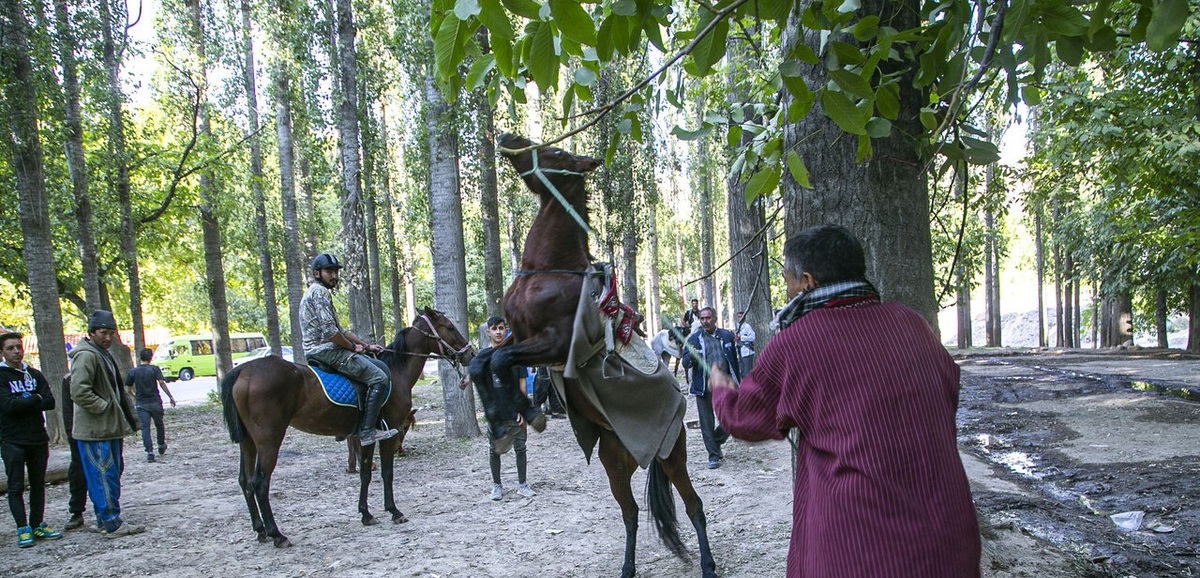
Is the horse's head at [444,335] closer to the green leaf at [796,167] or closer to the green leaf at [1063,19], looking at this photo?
the green leaf at [796,167]

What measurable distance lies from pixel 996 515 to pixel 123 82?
18887mm

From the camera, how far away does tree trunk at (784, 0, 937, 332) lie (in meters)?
4.02

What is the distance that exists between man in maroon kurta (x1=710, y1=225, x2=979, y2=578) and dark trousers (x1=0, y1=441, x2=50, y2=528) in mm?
7536

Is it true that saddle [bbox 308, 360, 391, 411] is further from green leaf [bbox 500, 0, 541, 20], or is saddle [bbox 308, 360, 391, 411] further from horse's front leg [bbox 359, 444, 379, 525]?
green leaf [bbox 500, 0, 541, 20]

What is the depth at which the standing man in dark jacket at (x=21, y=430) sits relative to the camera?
23.1ft

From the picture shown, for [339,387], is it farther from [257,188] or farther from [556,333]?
[257,188]

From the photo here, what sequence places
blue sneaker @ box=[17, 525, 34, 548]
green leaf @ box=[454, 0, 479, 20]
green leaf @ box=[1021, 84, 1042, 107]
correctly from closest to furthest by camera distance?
green leaf @ box=[454, 0, 479, 20]
green leaf @ box=[1021, 84, 1042, 107]
blue sneaker @ box=[17, 525, 34, 548]

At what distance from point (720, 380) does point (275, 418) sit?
6.07m

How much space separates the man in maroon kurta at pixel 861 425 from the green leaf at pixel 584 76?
1100mm

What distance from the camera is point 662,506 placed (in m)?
5.55

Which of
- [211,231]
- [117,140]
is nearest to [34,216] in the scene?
[117,140]

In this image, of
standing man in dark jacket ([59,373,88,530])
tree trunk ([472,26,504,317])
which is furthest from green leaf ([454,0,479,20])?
tree trunk ([472,26,504,317])

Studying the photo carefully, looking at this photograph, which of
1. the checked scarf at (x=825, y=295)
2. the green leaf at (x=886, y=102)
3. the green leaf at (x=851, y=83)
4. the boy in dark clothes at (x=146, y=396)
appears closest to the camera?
the checked scarf at (x=825, y=295)

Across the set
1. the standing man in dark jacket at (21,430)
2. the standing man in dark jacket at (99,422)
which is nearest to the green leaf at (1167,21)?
the standing man in dark jacket at (99,422)
